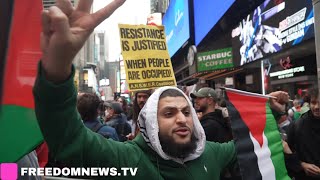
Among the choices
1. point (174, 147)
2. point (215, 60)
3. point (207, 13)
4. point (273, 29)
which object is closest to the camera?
point (174, 147)

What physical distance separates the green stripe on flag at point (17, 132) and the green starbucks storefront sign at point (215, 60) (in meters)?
15.0

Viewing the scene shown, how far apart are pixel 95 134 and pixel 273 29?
9.47 meters

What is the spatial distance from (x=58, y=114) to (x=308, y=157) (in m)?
3.38

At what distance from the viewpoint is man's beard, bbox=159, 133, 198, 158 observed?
2.52 metres

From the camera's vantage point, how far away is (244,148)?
2939 mm

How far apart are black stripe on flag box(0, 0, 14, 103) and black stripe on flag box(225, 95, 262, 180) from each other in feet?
5.73

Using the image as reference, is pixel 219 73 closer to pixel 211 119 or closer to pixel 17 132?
pixel 211 119

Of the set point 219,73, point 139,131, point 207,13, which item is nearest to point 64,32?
point 139,131

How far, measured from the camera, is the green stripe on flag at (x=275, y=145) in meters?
3.01

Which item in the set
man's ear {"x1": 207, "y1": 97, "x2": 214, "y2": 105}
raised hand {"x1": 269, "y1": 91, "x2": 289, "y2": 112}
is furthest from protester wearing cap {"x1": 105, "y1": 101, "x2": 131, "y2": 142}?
raised hand {"x1": 269, "y1": 91, "x2": 289, "y2": 112}

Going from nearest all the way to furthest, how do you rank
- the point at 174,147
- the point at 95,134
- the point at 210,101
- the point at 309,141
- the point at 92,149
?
1. the point at 92,149
2. the point at 95,134
3. the point at 174,147
4. the point at 309,141
5. the point at 210,101

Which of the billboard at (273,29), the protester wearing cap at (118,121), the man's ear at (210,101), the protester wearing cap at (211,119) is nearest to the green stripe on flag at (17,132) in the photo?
the protester wearing cap at (211,119)

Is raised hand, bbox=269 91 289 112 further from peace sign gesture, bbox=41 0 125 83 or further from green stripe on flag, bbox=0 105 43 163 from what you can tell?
green stripe on flag, bbox=0 105 43 163

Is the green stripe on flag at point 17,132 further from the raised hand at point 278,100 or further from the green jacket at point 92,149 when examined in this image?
the raised hand at point 278,100
